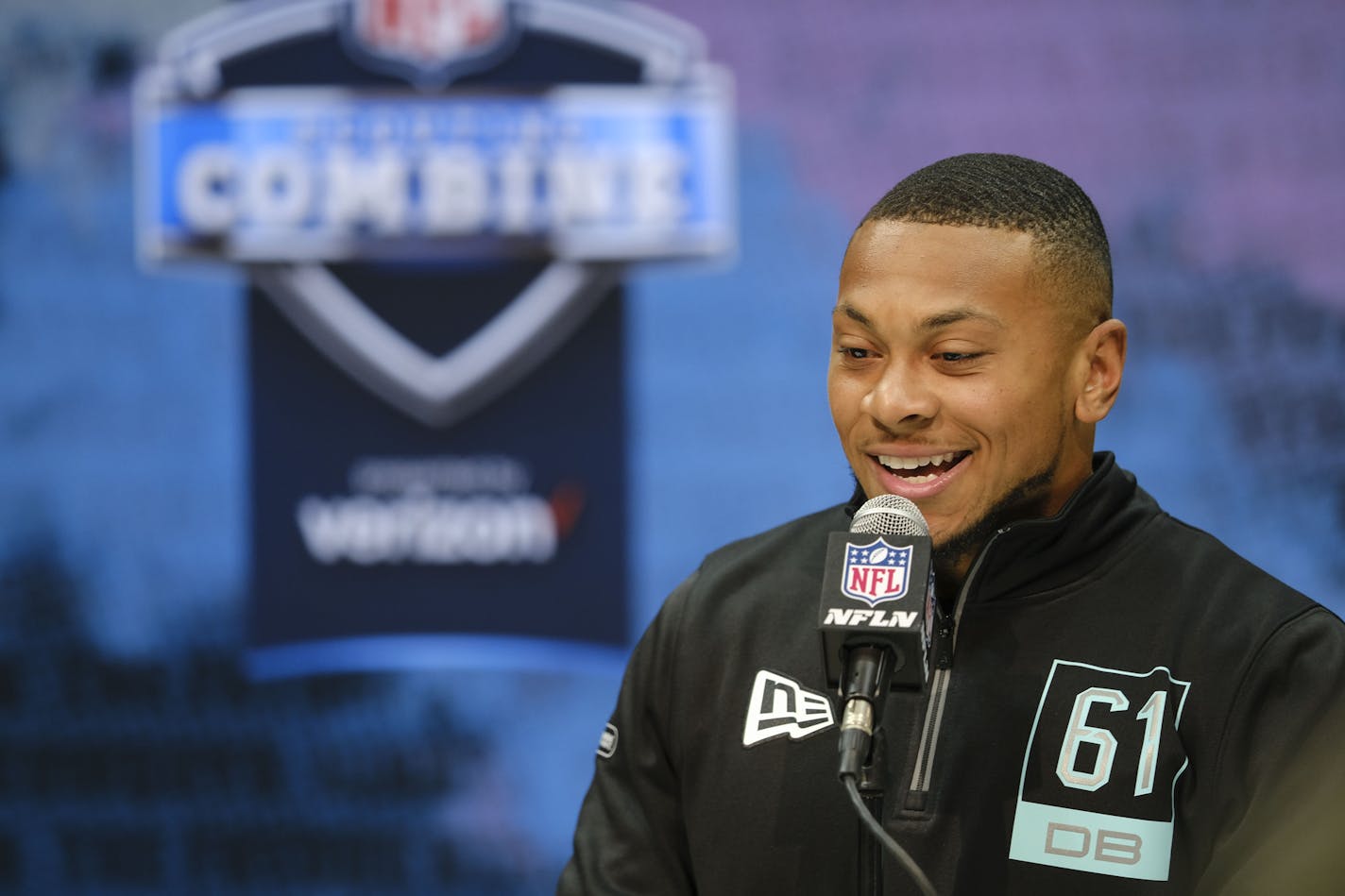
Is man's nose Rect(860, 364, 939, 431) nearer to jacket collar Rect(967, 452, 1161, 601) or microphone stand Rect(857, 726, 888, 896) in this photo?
jacket collar Rect(967, 452, 1161, 601)

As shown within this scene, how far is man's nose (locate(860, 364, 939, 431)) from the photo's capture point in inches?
48.9

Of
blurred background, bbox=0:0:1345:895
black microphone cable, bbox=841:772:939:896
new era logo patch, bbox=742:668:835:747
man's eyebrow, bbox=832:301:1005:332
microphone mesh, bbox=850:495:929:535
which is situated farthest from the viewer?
blurred background, bbox=0:0:1345:895

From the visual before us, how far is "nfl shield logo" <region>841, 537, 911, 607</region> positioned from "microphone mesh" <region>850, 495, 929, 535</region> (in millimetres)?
23

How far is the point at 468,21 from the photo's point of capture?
9.24ft

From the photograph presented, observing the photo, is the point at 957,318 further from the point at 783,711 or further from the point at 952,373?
the point at 783,711

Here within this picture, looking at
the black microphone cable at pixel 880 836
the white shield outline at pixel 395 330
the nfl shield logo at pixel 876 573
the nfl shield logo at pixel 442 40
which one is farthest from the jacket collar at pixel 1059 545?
the nfl shield logo at pixel 442 40

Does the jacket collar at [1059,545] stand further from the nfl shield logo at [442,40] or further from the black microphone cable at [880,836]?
the nfl shield logo at [442,40]

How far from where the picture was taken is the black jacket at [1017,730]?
1.21 meters

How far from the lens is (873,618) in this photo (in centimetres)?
105

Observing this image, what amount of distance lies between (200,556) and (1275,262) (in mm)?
2063

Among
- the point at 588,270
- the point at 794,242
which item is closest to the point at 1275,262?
the point at 794,242

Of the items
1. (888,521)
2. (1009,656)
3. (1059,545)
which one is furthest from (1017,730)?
(888,521)

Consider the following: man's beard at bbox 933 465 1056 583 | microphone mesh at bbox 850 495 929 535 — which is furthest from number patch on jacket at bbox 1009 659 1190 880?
microphone mesh at bbox 850 495 929 535

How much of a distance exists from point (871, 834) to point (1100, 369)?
0.52 metres
